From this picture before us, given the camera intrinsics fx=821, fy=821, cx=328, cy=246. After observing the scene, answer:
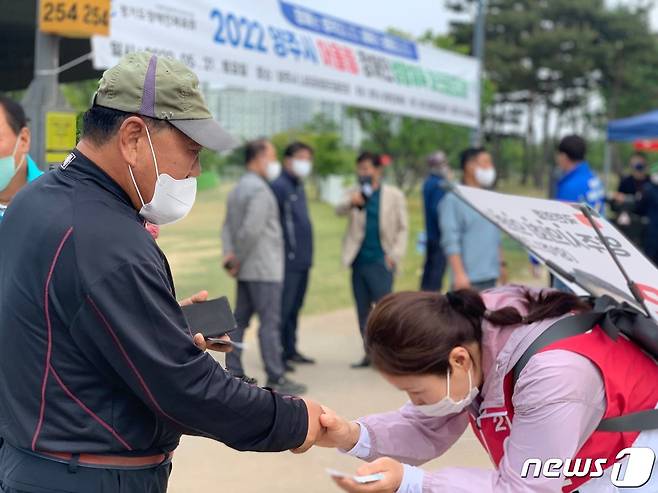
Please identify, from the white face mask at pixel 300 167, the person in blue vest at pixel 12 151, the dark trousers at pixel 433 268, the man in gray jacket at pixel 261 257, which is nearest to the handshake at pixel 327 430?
the person in blue vest at pixel 12 151

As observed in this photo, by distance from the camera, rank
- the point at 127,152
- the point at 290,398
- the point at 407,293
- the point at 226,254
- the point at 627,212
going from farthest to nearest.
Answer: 1. the point at 627,212
2. the point at 226,254
3. the point at 407,293
4. the point at 290,398
5. the point at 127,152

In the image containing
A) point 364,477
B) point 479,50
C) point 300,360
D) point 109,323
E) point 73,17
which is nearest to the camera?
point 109,323

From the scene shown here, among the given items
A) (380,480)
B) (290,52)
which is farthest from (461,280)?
(380,480)

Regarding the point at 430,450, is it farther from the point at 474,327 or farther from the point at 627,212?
the point at 627,212

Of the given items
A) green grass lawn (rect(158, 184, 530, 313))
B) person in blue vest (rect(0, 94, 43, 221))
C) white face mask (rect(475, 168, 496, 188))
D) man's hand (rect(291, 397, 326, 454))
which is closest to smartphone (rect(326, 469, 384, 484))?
man's hand (rect(291, 397, 326, 454))

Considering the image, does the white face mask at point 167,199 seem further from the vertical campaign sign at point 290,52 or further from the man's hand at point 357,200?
the man's hand at point 357,200

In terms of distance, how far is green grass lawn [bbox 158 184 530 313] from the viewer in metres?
10.4

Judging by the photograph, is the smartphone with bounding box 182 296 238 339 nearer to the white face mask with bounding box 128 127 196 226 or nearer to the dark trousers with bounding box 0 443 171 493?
the white face mask with bounding box 128 127 196 226

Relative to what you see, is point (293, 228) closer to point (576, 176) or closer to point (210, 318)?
point (576, 176)

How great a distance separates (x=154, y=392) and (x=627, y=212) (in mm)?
10170

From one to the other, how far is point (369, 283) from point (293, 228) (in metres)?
0.75

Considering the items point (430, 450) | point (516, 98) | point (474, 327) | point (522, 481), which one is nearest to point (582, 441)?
point (522, 481)

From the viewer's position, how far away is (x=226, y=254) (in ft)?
19.3

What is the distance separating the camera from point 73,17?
395 cm
